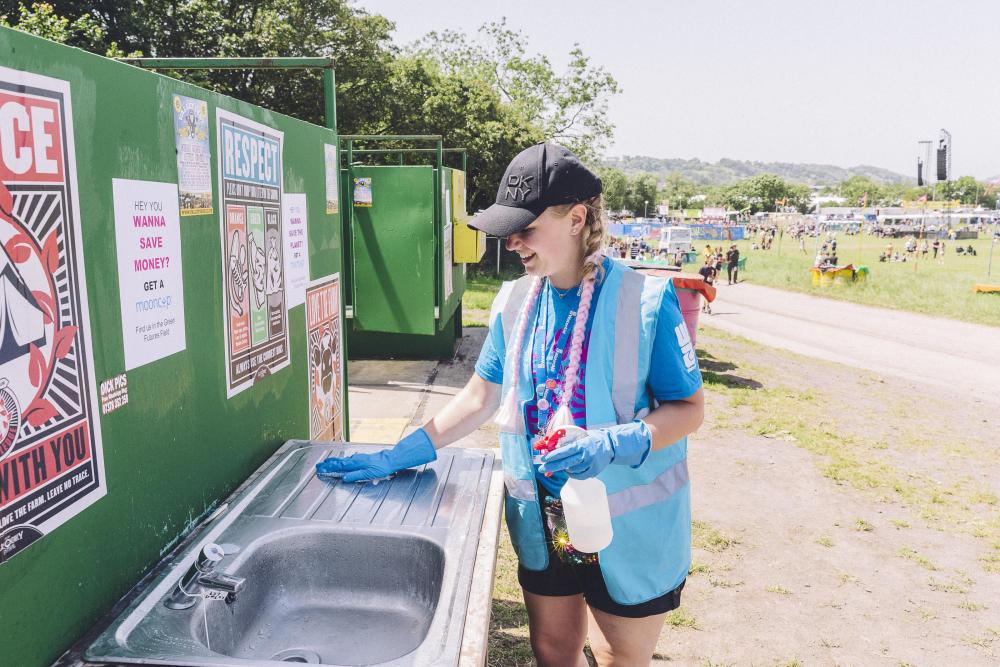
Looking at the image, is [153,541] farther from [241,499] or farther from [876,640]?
[876,640]

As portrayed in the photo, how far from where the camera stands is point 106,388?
5.43ft

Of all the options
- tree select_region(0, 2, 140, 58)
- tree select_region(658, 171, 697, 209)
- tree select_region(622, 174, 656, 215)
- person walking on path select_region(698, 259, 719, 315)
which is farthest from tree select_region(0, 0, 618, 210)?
tree select_region(658, 171, 697, 209)

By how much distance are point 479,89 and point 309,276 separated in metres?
22.2

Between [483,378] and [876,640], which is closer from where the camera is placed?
[483,378]

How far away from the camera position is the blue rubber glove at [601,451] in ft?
5.96

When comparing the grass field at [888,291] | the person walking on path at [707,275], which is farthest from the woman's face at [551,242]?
the person walking on path at [707,275]

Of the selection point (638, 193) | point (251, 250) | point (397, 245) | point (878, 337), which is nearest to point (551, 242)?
point (251, 250)

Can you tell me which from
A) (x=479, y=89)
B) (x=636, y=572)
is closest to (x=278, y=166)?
(x=636, y=572)

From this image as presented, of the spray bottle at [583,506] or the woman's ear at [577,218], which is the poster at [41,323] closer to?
the spray bottle at [583,506]

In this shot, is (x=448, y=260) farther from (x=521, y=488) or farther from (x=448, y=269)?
(x=521, y=488)

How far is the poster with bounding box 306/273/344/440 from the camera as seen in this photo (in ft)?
10.6

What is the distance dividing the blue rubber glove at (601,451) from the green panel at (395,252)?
19.5 feet

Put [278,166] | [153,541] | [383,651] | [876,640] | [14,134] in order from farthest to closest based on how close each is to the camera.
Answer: [876,640], [278,166], [383,651], [153,541], [14,134]

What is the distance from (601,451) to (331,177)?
2165 millimetres
